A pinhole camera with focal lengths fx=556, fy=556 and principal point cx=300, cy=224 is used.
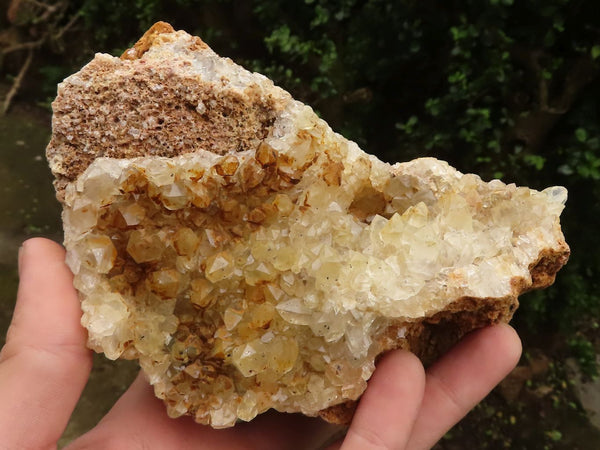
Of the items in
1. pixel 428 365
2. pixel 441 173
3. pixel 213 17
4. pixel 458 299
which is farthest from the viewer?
pixel 213 17

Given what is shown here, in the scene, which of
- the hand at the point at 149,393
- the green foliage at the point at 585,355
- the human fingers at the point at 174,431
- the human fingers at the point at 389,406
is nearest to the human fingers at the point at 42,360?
the hand at the point at 149,393

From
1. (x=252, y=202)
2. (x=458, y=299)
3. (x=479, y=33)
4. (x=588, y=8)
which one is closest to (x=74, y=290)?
(x=252, y=202)

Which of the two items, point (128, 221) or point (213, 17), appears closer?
point (128, 221)

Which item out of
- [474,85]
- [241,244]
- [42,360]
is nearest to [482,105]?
[474,85]

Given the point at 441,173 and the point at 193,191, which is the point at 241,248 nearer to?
the point at 193,191

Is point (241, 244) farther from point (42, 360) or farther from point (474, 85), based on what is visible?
point (474, 85)

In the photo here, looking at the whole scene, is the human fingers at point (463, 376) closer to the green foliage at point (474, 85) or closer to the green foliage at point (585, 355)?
the green foliage at point (474, 85)
